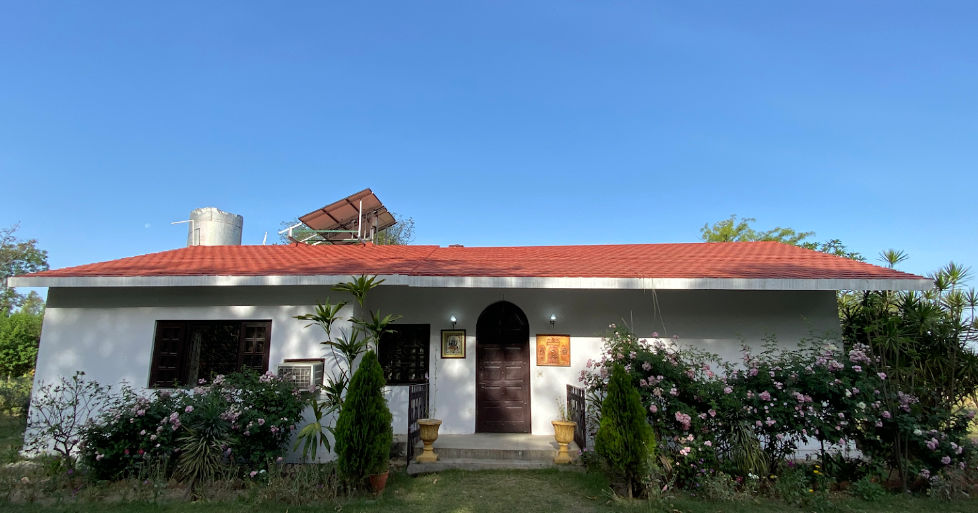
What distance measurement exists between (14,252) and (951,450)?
44.0 metres

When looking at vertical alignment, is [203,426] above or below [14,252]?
below

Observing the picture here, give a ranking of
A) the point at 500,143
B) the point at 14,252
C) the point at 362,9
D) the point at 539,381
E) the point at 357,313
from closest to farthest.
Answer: the point at 357,313 → the point at 539,381 → the point at 362,9 → the point at 500,143 → the point at 14,252

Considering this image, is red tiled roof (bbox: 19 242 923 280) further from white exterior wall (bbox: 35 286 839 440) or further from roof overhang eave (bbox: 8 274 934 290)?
white exterior wall (bbox: 35 286 839 440)

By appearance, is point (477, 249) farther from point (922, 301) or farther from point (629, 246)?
point (922, 301)

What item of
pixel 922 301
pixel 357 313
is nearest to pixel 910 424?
pixel 922 301

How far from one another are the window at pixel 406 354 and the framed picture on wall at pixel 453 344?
33 cm

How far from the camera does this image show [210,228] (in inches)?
A: 501

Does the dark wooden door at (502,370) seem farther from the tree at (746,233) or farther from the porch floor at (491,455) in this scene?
the tree at (746,233)

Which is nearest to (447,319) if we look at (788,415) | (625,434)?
(625,434)

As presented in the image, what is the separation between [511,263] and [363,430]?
183 inches

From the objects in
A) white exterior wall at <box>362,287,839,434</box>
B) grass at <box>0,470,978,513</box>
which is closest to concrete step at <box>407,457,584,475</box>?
grass at <box>0,470,978,513</box>

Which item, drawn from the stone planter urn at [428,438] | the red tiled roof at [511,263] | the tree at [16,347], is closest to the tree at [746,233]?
the red tiled roof at [511,263]

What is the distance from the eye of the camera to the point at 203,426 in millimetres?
5785

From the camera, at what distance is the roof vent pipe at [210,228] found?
12680 millimetres
